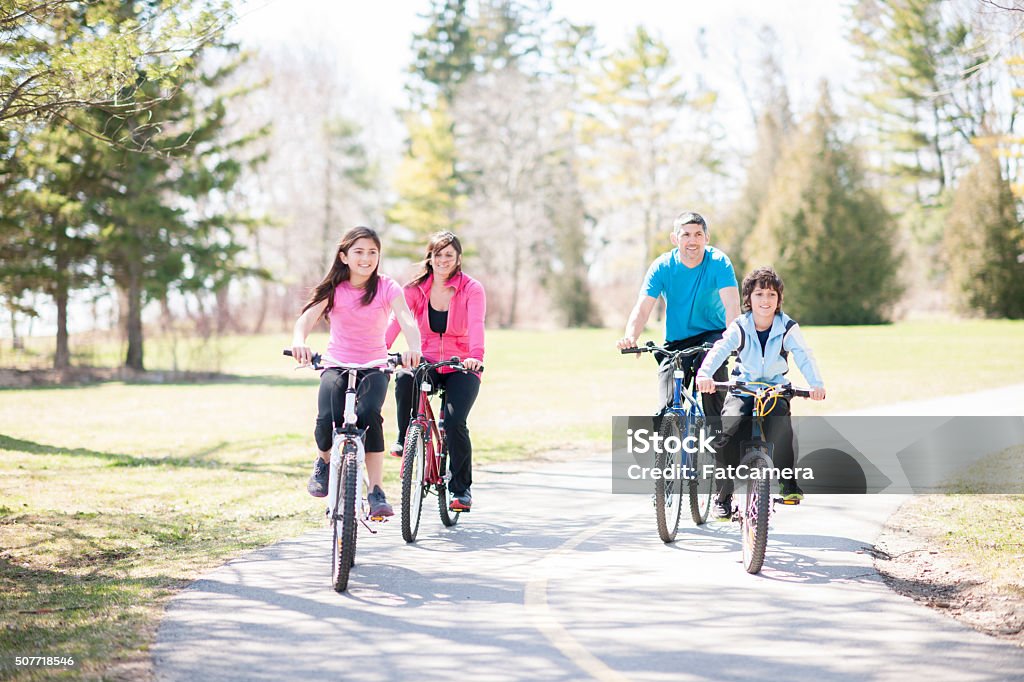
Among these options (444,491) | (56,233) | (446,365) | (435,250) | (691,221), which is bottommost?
(444,491)

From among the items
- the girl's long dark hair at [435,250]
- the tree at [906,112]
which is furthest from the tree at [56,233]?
the tree at [906,112]

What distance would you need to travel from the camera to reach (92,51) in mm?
9883

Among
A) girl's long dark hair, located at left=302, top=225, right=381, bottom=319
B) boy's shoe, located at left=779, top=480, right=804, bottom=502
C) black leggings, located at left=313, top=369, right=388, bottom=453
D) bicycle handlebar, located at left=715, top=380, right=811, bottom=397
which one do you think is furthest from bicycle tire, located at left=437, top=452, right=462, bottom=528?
boy's shoe, located at left=779, top=480, right=804, bottom=502

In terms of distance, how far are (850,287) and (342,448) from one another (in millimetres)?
43780

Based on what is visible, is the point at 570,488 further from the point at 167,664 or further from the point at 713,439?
the point at 167,664

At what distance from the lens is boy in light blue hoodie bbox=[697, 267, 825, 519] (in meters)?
7.82

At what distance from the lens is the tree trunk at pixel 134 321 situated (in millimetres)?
31672

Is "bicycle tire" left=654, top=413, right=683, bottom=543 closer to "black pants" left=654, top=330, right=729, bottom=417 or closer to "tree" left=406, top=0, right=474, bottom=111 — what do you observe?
"black pants" left=654, top=330, right=729, bottom=417

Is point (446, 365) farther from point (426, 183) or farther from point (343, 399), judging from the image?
point (426, 183)

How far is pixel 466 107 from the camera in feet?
226

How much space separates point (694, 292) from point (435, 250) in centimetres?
215

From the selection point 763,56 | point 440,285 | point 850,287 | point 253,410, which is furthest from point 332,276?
point 763,56

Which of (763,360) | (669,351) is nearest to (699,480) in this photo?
(669,351)

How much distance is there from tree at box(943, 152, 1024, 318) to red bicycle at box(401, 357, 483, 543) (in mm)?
43375
